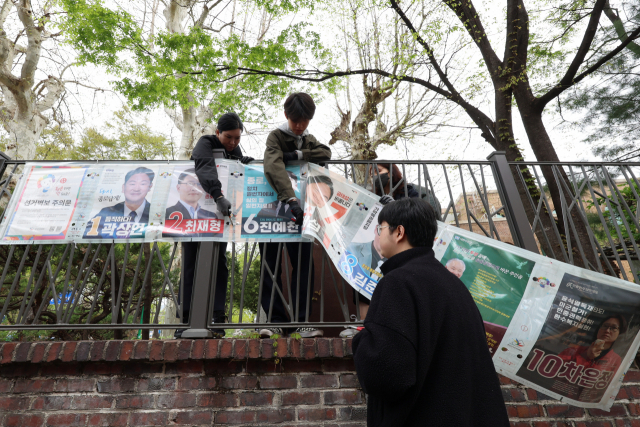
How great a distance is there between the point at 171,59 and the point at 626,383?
1004 centimetres

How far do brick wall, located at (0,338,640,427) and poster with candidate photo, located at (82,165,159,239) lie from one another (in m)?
0.91

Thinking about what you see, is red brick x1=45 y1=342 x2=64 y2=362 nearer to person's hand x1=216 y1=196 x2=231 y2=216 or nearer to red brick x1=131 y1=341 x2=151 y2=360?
red brick x1=131 y1=341 x2=151 y2=360

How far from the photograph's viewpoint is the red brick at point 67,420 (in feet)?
7.56

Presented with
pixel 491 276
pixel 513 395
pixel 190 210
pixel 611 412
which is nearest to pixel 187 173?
pixel 190 210

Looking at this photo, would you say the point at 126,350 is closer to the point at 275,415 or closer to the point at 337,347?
the point at 275,415

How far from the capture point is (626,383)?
2670 mm

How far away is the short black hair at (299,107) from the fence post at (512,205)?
1714mm

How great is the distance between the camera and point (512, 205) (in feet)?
10.6

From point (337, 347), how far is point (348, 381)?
233mm

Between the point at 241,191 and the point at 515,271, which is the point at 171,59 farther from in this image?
the point at 515,271

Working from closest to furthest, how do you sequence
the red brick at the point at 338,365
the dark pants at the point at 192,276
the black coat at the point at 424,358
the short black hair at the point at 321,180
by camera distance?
the black coat at the point at 424,358 < the red brick at the point at 338,365 < the dark pants at the point at 192,276 < the short black hair at the point at 321,180

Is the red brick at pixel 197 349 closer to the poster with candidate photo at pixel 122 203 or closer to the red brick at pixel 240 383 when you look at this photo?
the red brick at pixel 240 383

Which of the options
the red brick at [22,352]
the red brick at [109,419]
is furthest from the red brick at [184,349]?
the red brick at [22,352]

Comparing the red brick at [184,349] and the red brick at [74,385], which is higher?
the red brick at [184,349]
